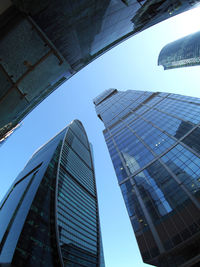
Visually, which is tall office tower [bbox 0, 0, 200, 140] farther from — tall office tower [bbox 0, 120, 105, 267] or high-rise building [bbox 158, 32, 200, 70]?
high-rise building [bbox 158, 32, 200, 70]

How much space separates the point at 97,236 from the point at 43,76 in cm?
6411

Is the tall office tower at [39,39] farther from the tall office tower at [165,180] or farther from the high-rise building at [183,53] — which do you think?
the high-rise building at [183,53]

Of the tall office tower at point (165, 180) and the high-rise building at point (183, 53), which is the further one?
the high-rise building at point (183, 53)

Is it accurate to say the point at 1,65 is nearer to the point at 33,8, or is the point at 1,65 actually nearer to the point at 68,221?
the point at 33,8

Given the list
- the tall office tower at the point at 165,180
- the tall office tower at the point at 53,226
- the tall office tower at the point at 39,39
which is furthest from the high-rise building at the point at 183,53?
the tall office tower at the point at 39,39

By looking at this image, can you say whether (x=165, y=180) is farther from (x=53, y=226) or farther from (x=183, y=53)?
Result: (x=183, y=53)

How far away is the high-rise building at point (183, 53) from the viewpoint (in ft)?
320

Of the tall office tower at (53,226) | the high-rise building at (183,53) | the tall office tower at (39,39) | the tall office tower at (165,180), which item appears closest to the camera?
the tall office tower at (39,39)

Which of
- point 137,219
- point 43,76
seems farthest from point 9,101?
point 137,219

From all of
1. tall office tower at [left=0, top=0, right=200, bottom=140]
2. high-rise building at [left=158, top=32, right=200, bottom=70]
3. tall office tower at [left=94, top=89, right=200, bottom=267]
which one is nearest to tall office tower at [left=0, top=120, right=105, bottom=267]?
tall office tower at [left=94, top=89, right=200, bottom=267]

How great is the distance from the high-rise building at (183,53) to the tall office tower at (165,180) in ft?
226

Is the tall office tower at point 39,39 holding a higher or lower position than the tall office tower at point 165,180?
lower

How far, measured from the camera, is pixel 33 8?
323 centimetres

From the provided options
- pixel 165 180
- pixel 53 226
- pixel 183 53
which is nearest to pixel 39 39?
pixel 165 180
